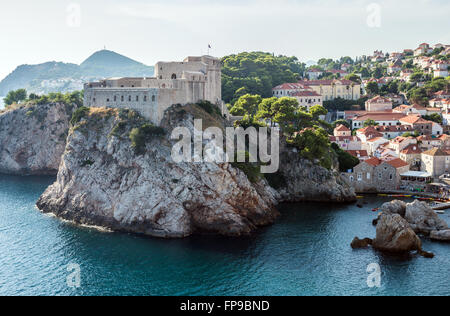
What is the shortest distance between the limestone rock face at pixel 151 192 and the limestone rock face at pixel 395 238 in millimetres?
11557

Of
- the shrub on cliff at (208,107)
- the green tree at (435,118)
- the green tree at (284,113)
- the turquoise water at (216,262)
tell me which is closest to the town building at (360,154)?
the green tree at (284,113)

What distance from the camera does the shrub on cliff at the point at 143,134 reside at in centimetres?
4666

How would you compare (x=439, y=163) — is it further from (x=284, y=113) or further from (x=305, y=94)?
(x=305, y=94)

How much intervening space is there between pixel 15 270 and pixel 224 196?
64.7 feet

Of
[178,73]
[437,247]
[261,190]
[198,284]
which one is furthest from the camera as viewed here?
[178,73]

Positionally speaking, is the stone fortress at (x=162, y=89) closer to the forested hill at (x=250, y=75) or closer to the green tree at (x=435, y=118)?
the forested hill at (x=250, y=75)

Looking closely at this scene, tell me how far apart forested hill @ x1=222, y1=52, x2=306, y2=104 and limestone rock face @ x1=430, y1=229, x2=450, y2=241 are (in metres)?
45.8

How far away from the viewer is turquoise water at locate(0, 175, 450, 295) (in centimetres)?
3112

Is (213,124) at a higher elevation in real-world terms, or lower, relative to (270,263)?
higher

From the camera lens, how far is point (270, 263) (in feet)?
115

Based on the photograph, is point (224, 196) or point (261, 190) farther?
point (261, 190)

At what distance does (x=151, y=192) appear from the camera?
43.1m
